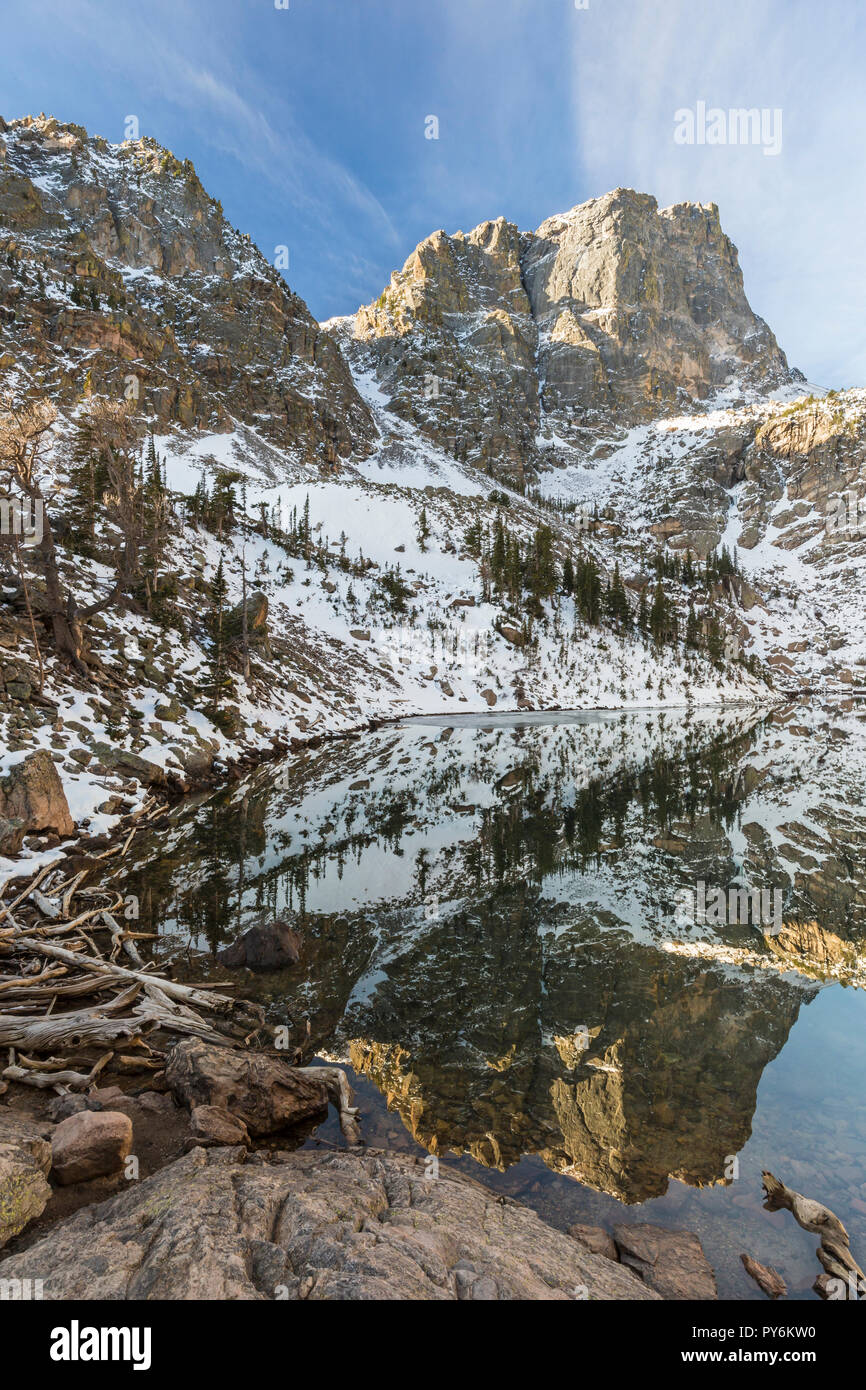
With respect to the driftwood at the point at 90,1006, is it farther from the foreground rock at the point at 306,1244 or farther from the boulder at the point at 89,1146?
the foreground rock at the point at 306,1244

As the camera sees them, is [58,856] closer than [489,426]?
Yes

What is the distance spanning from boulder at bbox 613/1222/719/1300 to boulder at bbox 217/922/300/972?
5864 millimetres

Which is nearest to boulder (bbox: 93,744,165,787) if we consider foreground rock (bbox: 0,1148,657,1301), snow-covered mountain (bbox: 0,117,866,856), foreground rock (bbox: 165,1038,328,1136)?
snow-covered mountain (bbox: 0,117,866,856)

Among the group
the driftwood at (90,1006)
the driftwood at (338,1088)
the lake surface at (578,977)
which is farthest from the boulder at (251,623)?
the driftwood at (338,1088)

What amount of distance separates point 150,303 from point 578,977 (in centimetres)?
17267

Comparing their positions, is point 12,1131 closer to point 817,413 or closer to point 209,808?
point 209,808

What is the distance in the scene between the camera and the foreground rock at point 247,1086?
557cm

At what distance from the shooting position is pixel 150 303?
134750 mm

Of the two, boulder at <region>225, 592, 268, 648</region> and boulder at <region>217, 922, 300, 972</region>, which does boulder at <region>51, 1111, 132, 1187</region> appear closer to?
boulder at <region>217, 922, 300, 972</region>

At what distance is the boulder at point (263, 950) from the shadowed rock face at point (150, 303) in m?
107

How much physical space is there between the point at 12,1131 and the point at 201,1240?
259 centimetres

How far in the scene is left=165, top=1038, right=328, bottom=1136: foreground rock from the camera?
5.57 meters

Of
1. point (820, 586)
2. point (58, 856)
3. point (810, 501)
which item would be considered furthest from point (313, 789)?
point (810, 501)

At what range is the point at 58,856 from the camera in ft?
40.5
